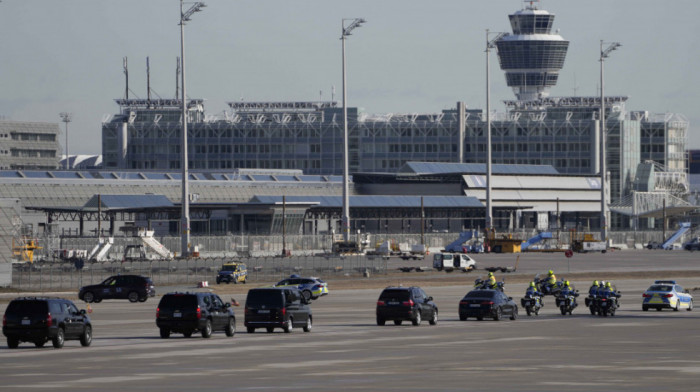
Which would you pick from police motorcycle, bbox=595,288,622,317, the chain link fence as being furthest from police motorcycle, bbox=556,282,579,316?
the chain link fence

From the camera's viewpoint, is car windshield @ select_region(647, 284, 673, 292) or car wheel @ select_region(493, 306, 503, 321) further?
car windshield @ select_region(647, 284, 673, 292)

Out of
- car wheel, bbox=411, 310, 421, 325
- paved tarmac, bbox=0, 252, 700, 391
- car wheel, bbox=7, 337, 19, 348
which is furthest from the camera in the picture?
car wheel, bbox=411, 310, 421, 325

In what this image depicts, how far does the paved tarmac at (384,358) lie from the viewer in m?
29.7

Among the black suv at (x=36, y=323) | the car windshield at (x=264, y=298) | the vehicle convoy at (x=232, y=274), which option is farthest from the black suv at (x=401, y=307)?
the vehicle convoy at (x=232, y=274)

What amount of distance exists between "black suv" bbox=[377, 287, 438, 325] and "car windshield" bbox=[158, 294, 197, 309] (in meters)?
10.7

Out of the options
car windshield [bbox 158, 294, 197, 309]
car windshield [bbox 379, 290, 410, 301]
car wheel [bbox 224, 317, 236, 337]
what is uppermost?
car windshield [bbox 158, 294, 197, 309]

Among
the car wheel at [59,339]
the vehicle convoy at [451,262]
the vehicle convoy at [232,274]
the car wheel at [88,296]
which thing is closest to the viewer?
the car wheel at [59,339]

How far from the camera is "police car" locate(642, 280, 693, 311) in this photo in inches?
2616

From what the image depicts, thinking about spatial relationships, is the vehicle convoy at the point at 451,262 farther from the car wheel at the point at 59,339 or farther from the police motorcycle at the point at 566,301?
the car wheel at the point at 59,339

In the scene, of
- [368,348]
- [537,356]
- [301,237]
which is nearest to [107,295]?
[368,348]

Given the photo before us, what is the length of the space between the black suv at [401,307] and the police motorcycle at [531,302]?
8750 millimetres

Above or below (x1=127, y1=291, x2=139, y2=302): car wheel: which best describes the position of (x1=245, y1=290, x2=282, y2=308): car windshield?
above

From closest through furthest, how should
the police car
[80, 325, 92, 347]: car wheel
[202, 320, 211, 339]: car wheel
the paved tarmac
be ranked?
the paved tarmac < [80, 325, 92, 347]: car wheel < [202, 320, 211, 339]: car wheel < the police car

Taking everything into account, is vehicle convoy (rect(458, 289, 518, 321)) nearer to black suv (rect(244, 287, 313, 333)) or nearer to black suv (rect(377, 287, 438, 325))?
black suv (rect(377, 287, 438, 325))
